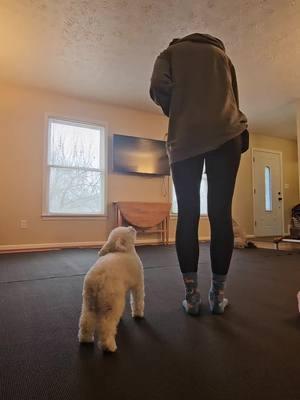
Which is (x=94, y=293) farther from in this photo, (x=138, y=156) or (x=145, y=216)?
(x=138, y=156)

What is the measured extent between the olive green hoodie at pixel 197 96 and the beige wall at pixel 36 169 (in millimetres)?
3125

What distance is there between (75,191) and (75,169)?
0.33m

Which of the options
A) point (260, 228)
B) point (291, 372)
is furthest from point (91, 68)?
point (260, 228)

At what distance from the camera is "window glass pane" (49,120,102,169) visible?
13.4 feet

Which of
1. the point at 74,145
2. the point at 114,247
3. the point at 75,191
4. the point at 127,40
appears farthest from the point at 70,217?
the point at 114,247

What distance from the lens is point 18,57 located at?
3.18 metres

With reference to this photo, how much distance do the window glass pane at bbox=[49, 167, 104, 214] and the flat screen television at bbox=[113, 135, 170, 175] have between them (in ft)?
1.36

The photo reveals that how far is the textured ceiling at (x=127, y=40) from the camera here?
7.88ft

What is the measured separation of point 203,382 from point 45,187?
3.69 metres

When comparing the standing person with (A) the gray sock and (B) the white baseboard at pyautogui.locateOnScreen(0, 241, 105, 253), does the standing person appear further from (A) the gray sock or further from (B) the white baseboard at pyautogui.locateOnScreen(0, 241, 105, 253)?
(B) the white baseboard at pyautogui.locateOnScreen(0, 241, 105, 253)

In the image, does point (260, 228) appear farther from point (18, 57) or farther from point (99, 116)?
point (18, 57)

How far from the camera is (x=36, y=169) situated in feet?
12.8

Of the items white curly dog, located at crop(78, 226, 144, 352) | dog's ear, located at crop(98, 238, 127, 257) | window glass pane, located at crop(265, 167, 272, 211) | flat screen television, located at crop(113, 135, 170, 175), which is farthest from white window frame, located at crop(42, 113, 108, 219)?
window glass pane, located at crop(265, 167, 272, 211)

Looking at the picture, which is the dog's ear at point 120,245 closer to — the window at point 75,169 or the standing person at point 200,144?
the standing person at point 200,144
